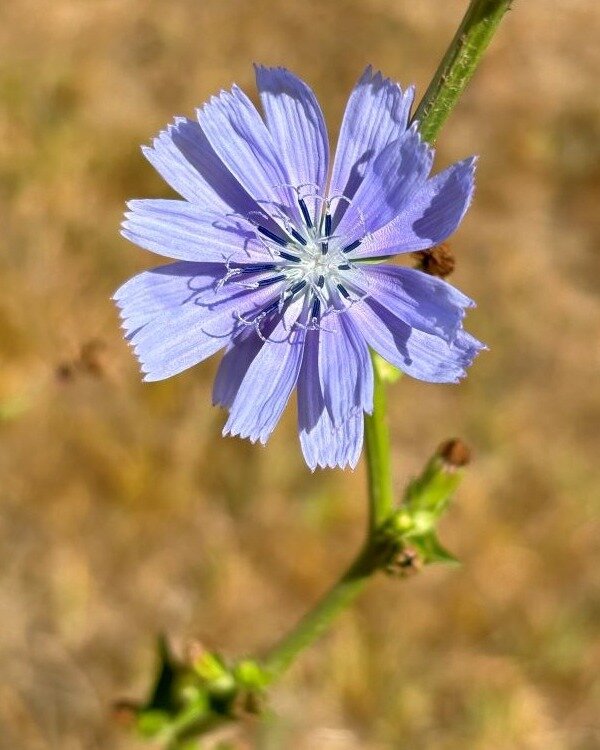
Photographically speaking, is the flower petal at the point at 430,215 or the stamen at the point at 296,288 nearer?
the flower petal at the point at 430,215

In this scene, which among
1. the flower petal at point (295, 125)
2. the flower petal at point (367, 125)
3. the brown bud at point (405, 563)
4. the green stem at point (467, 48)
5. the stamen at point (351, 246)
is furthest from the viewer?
the brown bud at point (405, 563)

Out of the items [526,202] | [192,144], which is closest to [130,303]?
[192,144]

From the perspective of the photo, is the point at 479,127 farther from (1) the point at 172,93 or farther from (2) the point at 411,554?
(2) the point at 411,554

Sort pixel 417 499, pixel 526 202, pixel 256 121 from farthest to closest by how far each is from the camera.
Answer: pixel 526 202
pixel 417 499
pixel 256 121

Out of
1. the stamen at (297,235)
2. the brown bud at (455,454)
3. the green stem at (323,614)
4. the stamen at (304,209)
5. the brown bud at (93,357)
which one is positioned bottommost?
the green stem at (323,614)

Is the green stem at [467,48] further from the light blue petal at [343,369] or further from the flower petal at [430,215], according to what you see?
the light blue petal at [343,369]

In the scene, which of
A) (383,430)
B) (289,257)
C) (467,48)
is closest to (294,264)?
(289,257)

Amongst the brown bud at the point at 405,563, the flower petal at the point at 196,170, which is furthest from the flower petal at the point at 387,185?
the brown bud at the point at 405,563
